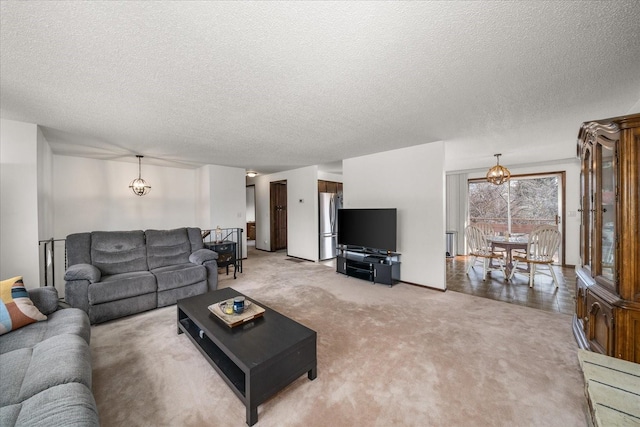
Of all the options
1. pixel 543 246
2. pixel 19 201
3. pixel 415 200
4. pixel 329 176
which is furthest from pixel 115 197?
pixel 543 246

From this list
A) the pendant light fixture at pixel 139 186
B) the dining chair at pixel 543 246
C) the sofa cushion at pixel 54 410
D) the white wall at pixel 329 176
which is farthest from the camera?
the white wall at pixel 329 176

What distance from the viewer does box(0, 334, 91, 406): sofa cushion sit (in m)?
1.24

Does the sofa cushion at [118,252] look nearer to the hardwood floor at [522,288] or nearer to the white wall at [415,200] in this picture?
the white wall at [415,200]

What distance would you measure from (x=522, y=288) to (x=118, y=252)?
640 centimetres

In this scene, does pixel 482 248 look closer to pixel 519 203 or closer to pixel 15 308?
pixel 519 203

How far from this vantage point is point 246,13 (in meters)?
1.39

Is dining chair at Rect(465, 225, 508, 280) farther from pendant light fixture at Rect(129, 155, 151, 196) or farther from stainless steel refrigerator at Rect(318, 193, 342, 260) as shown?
pendant light fixture at Rect(129, 155, 151, 196)

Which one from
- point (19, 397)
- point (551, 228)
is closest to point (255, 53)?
point (19, 397)

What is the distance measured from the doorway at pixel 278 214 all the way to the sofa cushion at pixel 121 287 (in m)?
4.47

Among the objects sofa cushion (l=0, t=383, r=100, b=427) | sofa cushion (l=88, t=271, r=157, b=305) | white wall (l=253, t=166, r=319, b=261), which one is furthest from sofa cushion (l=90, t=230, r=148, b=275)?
white wall (l=253, t=166, r=319, b=261)

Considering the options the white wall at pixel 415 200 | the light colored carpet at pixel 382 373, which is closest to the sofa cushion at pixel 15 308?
the light colored carpet at pixel 382 373

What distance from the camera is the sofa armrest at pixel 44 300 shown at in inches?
82.5

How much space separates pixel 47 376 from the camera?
1.30 m

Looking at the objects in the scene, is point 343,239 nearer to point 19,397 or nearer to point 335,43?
point 335,43
